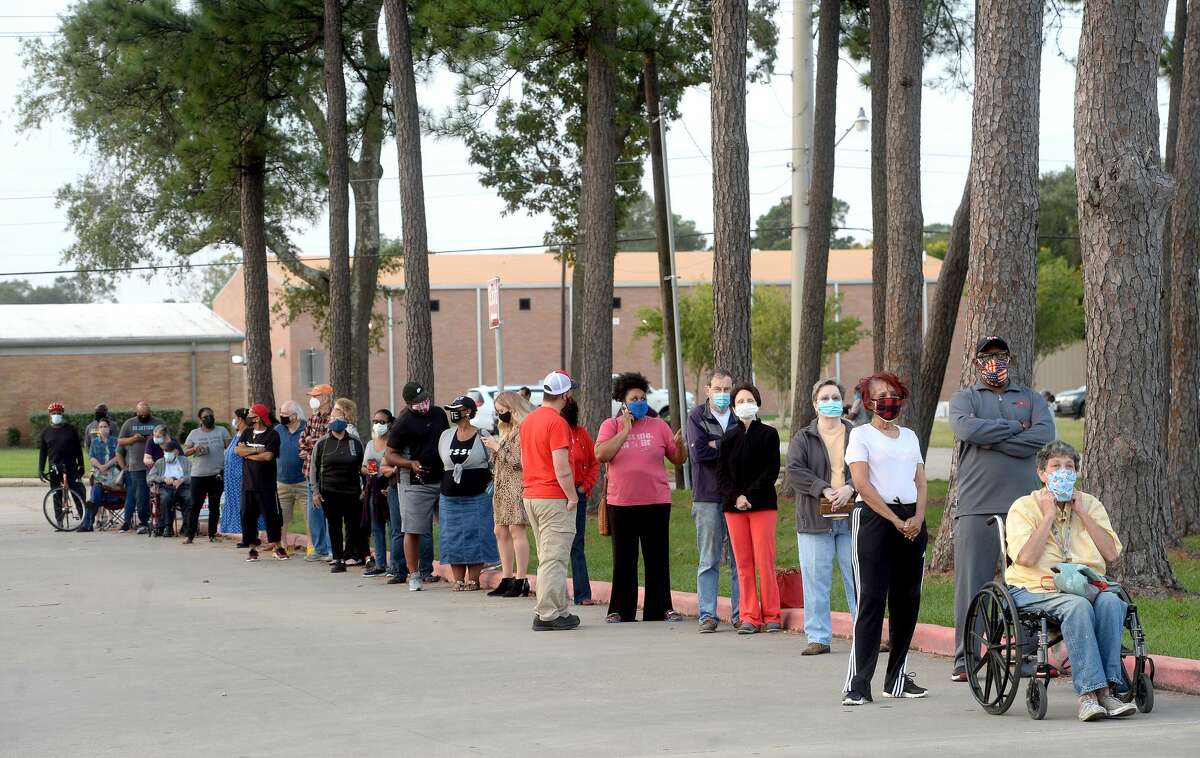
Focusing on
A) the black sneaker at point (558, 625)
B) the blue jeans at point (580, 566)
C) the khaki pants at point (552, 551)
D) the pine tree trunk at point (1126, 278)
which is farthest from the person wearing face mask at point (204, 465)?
the pine tree trunk at point (1126, 278)

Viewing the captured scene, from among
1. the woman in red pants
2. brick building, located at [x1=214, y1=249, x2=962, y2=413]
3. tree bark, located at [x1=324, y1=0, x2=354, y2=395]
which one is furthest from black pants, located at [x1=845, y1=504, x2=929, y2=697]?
brick building, located at [x1=214, y1=249, x2=962, y2=413]

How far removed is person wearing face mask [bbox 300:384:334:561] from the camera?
18.8 m

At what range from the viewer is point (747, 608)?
12.2 m

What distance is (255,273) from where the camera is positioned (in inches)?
1211

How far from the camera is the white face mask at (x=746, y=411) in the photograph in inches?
469

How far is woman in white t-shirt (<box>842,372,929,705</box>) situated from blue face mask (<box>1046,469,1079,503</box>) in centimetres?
73

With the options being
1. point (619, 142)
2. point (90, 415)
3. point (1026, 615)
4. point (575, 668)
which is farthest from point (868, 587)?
point (90, 415)

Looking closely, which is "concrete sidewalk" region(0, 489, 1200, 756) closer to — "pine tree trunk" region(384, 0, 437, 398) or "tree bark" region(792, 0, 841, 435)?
"pine tree trunk" region(384, 0, 437, 398)

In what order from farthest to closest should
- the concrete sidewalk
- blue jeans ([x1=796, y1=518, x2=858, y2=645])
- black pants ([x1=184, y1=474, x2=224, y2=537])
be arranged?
black pants ([x1=184, y1=474, x2=224, y2=537])
blue jeans ([x1=796, y1=518, x2=858, y2=645])
the concrete sidewalk

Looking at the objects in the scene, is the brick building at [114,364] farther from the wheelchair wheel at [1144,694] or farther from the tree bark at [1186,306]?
the wheelchair wheel at [1144,694]

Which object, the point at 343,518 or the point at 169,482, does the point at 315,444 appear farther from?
the point at 169,482

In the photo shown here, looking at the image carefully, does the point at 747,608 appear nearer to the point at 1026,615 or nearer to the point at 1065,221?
the point at 1026,615

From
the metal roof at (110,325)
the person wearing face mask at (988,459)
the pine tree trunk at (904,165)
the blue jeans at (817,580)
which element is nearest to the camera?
the person wearing face mask at (988,459)

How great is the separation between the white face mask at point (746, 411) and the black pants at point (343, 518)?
7162 mm
